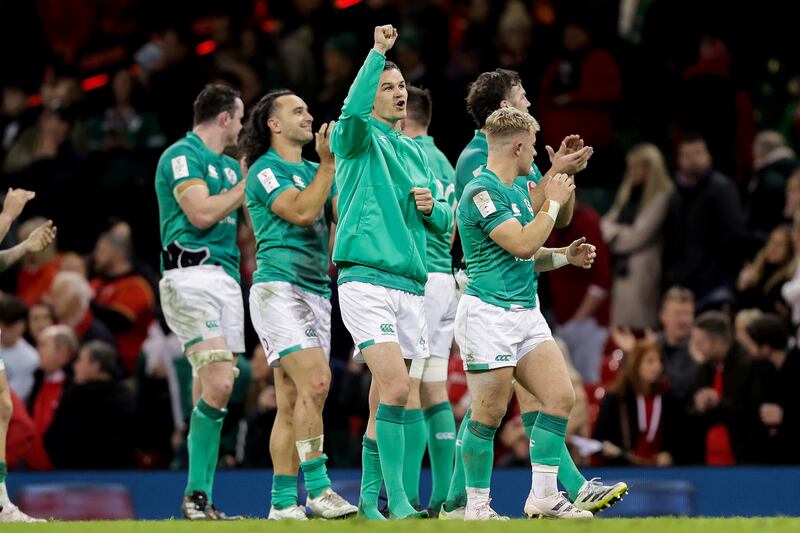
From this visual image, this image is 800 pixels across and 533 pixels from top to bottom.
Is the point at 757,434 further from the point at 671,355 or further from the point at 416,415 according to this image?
the point at 416,415

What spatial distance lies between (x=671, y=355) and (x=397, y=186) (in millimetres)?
5171

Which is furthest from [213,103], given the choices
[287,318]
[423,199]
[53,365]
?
[53,365]

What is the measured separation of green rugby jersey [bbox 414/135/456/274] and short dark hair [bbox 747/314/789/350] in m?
3.41

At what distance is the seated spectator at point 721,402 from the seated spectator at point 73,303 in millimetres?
5989

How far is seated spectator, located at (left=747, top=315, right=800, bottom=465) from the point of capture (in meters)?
12.7

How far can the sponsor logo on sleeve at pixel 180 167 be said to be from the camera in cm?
1092

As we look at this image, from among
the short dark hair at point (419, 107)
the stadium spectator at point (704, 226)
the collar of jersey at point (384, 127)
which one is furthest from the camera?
the stadium spectator at point (704, 226)

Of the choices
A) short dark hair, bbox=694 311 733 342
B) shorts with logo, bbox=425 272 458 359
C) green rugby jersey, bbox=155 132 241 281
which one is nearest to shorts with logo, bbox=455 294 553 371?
shorts with logo, bbox=425 272 458 359

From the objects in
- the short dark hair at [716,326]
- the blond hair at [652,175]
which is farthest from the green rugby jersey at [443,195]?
the blond hair at [652,175]

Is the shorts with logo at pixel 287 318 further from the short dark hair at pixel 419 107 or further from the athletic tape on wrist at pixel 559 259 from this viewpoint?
the athletic tape on wrist at pixel 559 259

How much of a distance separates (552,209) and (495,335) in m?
0.84

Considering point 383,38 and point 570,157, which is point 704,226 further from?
point 383,38

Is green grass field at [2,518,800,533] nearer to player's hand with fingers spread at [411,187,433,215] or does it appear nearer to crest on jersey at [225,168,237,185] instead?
player's hand with fingers spread at [411,187,433,215]

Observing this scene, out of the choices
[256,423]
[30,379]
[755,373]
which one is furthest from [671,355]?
[30,379]
